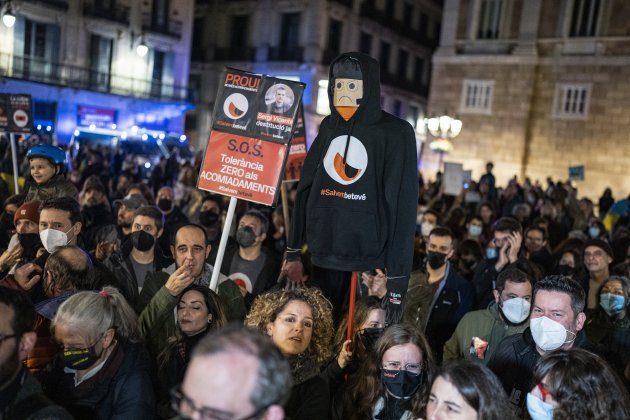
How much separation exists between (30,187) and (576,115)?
2080cm

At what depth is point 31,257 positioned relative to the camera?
4.93 metres

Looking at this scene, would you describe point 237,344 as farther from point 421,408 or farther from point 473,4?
point 473,4

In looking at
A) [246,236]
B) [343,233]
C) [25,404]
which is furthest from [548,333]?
[246,236]

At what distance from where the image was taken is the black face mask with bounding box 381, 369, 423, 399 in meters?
3.40

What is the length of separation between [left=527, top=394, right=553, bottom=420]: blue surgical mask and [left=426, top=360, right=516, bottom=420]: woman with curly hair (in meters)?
0.12

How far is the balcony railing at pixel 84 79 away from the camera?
87.7 feet

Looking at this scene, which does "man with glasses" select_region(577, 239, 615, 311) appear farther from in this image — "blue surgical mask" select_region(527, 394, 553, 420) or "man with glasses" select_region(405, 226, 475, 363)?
"blue surgical mask" select_region(527, 394, 553, 420)

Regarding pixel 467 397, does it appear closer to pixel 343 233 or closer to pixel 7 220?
pixel 343 233

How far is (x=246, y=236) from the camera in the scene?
586 cm

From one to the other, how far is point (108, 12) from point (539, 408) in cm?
3038

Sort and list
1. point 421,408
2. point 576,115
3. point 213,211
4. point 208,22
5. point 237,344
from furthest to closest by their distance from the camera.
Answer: point 208,22, point 576,115, point 213,211, point 421,408, point 237,344

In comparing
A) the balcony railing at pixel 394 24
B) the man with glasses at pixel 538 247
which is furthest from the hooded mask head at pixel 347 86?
the balcony railing at pixel 394 24

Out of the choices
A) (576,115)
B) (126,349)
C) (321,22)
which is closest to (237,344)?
(126,349)

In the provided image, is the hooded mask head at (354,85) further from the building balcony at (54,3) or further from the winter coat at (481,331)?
the building balcony at (54,3)
